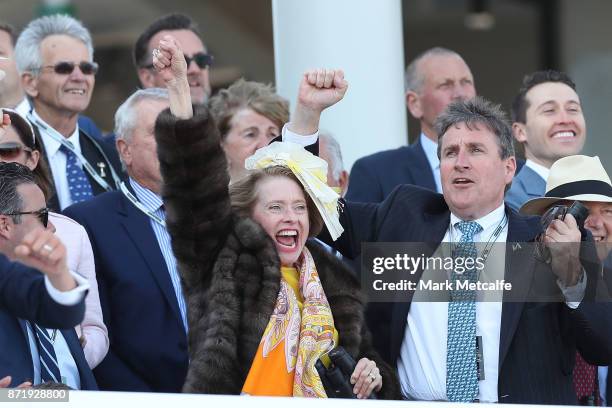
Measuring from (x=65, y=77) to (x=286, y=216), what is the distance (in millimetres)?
1977

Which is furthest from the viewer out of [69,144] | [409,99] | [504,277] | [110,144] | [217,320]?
[409,99]

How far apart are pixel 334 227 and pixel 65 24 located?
2.20m

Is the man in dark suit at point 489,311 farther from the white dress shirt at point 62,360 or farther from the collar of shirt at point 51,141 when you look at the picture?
the collar of shirt at point 51,141

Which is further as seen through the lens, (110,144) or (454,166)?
(110,144)

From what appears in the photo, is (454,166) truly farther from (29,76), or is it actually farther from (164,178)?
(29,76)

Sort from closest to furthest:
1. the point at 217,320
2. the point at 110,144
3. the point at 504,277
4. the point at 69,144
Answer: the point at 217,320 < the point at 504,277 < the point at 69,144 < the point at 110,144

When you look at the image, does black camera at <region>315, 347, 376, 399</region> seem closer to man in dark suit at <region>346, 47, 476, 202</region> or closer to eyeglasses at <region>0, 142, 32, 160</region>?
eyeglasses at <region>0, 142, 32, 160</region>

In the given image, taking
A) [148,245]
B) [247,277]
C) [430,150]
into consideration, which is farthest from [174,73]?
[430,150]

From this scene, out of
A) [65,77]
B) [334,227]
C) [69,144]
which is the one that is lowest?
[334,227]

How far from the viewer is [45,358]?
4312 millimetres

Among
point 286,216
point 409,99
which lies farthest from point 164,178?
point 409,99

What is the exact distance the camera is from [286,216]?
14.8ft

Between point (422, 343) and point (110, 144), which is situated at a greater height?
point (110, 144)

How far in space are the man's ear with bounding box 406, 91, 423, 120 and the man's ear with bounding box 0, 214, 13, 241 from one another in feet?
9.82
